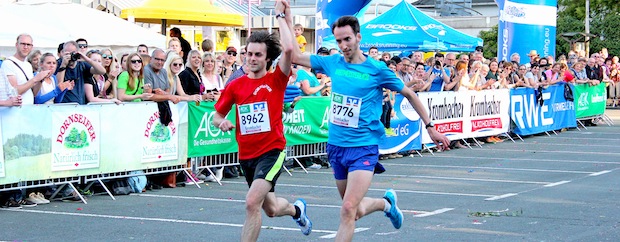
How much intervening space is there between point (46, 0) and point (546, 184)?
10096mm

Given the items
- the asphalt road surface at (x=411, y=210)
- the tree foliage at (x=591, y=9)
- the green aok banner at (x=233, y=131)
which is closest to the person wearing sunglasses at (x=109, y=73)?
the green aok banner at (x=233, y=131)

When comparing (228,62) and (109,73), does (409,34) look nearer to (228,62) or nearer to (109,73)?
(228,62)

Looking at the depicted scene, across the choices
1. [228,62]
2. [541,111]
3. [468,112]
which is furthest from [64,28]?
[541,111]

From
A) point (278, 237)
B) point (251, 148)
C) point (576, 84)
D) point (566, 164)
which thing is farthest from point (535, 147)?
point (251, 148)

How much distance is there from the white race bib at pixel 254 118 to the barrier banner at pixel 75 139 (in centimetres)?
415

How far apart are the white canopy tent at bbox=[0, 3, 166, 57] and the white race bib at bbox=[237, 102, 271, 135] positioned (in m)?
9.81

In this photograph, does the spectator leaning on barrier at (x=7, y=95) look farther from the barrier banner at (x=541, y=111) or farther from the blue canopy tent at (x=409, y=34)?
the blue canopy tent at (x=409, y=34)

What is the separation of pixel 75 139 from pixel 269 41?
4509 mm

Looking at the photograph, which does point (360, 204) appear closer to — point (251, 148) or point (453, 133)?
point (251, 148)

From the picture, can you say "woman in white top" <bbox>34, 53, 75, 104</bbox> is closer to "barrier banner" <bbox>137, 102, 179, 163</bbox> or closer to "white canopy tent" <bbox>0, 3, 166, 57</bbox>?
"barrier banner" <bbox>137, 102, 179, 163</bbox>

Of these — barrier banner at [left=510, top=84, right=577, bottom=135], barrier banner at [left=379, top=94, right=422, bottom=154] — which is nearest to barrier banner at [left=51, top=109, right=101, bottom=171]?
barrier banner at [left=379, top=94, right=422, bottom=154]

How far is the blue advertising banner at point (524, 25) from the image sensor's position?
80.6ft

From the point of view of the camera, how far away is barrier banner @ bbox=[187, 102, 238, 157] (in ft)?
42.1

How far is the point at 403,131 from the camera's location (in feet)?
55.8
